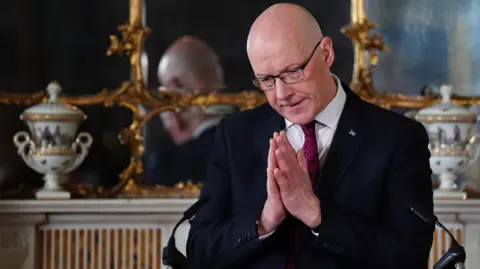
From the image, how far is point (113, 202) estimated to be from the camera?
9.61ft

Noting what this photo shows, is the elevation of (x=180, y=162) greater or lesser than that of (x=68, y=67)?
lesser

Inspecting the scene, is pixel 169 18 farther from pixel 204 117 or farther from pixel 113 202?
pixel 113 202

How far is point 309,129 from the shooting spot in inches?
63.5

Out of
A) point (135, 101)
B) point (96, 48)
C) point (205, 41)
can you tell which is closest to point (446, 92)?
point (205, 41)

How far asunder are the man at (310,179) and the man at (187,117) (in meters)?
1.35

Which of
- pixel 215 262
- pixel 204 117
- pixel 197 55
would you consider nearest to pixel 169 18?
pixel 197 55

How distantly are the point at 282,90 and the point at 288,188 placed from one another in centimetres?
18

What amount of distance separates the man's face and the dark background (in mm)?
1454

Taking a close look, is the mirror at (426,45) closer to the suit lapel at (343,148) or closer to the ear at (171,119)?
the ear at (171,119)

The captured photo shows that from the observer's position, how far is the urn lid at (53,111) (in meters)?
2.90

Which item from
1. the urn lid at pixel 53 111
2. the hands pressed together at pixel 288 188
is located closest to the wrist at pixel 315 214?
the hands pressed together at pixel 288 188

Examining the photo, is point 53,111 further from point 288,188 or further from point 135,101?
point 288,188

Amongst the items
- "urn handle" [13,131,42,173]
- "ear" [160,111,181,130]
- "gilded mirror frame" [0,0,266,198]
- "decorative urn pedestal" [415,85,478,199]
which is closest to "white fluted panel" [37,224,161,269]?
"gilded mirror frame" [0,0,266,198]

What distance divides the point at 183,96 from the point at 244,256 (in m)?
1.54
